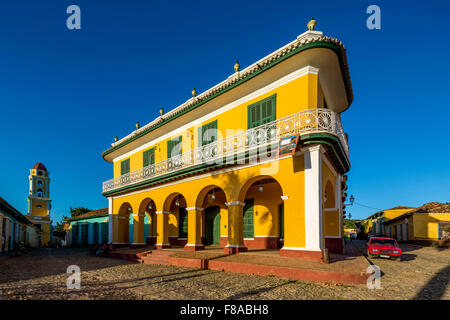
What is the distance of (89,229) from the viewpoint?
1243 inches

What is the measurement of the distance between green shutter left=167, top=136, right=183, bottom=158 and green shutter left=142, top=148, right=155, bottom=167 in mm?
2094

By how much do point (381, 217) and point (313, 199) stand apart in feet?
147

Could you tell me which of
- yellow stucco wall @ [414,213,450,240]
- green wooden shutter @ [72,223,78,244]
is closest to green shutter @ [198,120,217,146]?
yellow stucco wall @ [414,213,450,240]

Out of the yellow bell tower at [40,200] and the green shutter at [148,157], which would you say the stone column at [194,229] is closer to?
the green shutter at [148,157]

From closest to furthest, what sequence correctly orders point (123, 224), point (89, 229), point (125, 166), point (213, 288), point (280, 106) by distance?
point (213, 288), point (280, 106), point (123, 224), point (125, 166), point (89, 229)

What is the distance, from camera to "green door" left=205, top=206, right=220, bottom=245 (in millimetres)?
17531

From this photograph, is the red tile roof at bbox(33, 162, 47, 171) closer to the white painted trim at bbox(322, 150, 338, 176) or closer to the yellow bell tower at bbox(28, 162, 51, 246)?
the yellow bell tower at bbox(28, 162, 51, 246)

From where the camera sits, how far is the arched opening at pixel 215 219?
16609mm

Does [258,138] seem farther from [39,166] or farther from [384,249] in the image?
[39,166]

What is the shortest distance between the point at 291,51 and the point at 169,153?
10.2m

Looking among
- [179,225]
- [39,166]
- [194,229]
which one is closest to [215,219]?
[179,225]

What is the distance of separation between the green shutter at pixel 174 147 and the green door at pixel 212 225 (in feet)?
14.1

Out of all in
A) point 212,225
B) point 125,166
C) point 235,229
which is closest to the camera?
point 235,229
